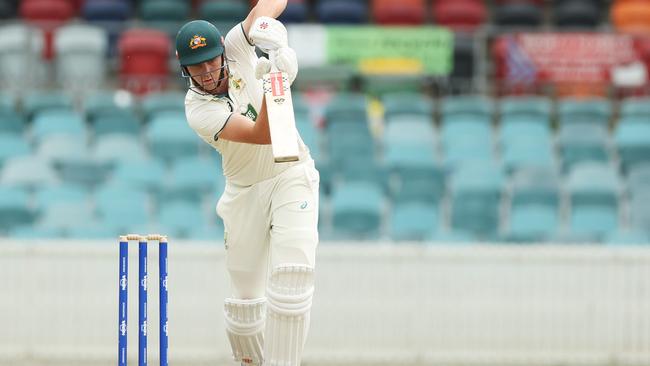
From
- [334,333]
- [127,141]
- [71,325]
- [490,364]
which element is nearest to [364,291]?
[334,333]

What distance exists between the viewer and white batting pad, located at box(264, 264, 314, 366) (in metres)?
6.23

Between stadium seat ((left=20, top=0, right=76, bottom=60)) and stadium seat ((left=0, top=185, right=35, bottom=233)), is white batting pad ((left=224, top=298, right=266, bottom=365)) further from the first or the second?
stadium seat ((left=20, top=0, right=76, bottom=60))

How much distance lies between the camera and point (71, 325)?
29.8 feet

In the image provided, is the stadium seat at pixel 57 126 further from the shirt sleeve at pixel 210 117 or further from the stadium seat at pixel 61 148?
the shirt sleeve at pixel 210 117

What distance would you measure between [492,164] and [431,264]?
3514 mm

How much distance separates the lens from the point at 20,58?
45.7 feet

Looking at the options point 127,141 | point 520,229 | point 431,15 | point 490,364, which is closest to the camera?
point 490,364

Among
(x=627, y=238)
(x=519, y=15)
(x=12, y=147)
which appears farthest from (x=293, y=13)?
(x=627, y=238)

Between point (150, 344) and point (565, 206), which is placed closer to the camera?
point (150, 344)

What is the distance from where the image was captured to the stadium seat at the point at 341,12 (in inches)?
613

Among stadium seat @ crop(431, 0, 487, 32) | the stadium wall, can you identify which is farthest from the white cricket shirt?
stadium seat @ crop(431, 0, 487, 32)

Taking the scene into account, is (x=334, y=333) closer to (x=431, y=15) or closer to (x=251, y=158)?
(x=251, y=158)

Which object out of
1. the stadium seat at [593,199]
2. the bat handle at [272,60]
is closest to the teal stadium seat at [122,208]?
the stadium seat at [593,199]

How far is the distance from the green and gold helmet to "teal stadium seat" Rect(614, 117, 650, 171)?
24.4ft
